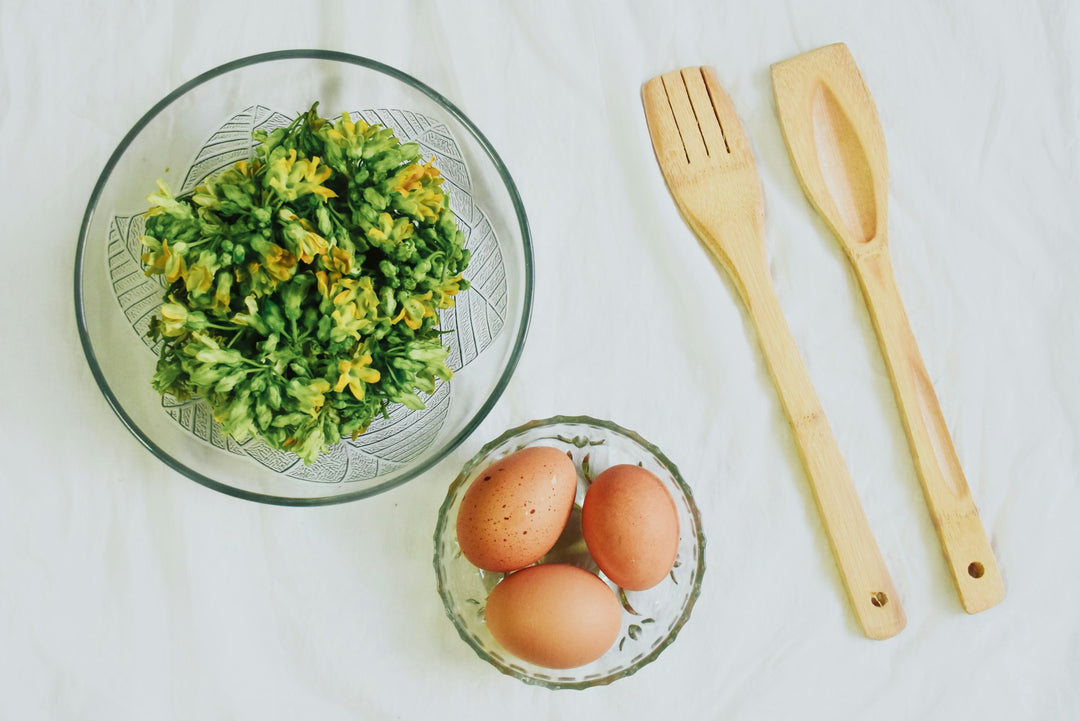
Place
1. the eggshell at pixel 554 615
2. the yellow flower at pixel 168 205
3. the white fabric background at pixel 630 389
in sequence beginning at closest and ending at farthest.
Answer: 1. the yellow flower at pixel 168 205
2. the eggshell at pixel 554 615
3. the white fabric background at pixel 630 389

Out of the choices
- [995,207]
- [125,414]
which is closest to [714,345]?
[995,207]

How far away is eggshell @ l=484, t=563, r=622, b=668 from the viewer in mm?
625

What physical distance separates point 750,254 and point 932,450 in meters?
0.25

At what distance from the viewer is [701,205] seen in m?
0.77

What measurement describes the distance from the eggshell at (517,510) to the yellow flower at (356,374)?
0.14 meters

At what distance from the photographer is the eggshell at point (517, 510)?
63 centimetres

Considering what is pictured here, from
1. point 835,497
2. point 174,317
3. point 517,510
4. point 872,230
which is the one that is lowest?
point 835,497

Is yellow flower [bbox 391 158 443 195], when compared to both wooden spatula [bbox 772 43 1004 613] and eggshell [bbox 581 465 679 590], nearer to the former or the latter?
eggshell [bbox 581 465 679 590]

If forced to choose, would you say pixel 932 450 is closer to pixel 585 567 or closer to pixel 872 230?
pixel 872 230

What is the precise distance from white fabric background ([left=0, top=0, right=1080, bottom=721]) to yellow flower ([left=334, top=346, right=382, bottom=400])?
215 millimetres

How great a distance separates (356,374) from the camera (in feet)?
1.79

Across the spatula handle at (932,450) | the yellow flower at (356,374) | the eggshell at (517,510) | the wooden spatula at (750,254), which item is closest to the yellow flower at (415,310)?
the yellow flower at (356,374)

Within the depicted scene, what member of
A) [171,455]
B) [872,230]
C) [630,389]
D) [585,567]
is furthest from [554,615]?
[872,230]

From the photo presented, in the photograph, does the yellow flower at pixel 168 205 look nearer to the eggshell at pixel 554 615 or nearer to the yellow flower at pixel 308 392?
the yellow flower at pixel 308 392
